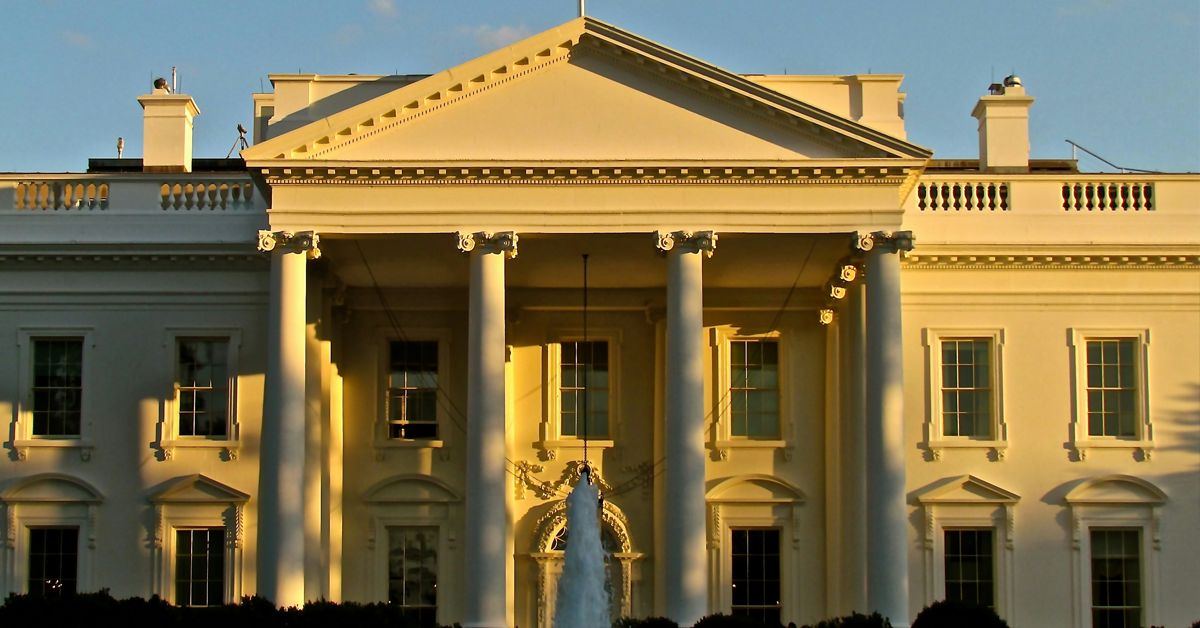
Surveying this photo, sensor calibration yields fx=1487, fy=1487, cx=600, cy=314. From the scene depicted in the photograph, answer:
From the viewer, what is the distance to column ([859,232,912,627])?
918 inches

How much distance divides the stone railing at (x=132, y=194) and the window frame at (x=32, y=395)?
230 centimetres

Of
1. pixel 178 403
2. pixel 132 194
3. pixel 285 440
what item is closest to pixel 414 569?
pixel 178 403

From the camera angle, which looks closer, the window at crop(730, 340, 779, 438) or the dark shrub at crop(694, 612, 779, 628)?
the dark shrub at crop(694, 612, 779, 628)

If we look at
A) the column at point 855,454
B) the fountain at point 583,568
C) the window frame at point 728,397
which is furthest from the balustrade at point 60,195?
the column at point 855,454

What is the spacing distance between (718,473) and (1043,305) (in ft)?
22.5

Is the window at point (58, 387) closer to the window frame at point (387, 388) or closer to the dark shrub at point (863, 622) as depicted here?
the window frame at point (387, 388)

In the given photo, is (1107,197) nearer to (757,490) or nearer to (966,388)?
(966,388)

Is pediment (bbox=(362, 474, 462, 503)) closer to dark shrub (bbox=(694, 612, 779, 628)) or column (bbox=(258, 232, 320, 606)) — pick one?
column (bbox=(258, 232, 320, 606))

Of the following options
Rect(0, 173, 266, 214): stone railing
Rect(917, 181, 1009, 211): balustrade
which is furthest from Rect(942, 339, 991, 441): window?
Rect(0, 173, 266, 214): stone railing

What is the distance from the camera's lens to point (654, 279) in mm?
29172

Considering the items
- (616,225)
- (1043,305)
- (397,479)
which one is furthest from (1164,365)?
(397,479)

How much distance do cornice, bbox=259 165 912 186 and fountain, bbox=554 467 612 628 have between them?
6.97 meters

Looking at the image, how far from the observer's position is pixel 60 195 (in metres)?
28.0

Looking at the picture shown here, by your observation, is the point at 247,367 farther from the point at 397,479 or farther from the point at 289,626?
the point at 289,626
